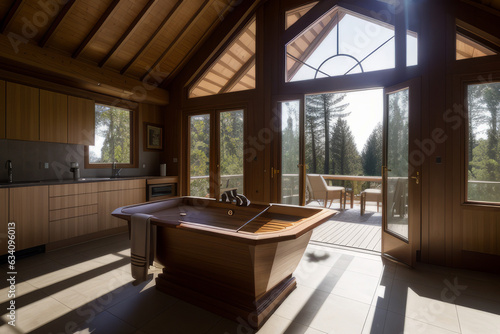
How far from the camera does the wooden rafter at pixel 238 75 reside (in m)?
4.72

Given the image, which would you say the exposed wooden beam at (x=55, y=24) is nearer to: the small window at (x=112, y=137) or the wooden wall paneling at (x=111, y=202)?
the small window at (x=112, y=137)

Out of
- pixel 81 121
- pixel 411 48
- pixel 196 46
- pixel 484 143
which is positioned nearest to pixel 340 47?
pixel 411 48

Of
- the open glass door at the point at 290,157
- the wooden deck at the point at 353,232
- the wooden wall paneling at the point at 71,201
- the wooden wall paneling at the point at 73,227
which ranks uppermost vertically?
the open glass door at the point at 290,157

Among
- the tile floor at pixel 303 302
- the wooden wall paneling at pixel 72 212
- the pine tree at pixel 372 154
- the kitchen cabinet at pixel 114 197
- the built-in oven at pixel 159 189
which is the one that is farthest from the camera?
the pine tree at pixel 372 154

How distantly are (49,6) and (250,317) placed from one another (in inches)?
176

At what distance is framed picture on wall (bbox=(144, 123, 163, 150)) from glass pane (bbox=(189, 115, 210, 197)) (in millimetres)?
751

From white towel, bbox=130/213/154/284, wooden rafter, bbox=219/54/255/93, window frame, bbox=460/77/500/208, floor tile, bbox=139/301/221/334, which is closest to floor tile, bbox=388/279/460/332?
window frame, bbox=460/77/500/208

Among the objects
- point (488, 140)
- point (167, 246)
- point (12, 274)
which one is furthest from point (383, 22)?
point (12, 274)

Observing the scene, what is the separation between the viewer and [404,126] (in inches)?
130

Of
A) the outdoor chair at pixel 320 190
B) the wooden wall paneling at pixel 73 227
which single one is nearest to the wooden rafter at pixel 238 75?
the outdoor chair at pixel 320 190

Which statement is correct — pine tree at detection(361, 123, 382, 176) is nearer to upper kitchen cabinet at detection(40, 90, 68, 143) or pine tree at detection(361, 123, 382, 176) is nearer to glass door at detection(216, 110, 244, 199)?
glass door at detection(216, 110, 244, 199)

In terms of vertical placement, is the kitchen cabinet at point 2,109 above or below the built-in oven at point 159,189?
above

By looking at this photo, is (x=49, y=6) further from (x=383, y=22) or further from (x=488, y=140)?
(x=488, y=140)

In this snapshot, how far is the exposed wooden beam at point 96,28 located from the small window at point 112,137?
3.31 feet
